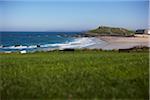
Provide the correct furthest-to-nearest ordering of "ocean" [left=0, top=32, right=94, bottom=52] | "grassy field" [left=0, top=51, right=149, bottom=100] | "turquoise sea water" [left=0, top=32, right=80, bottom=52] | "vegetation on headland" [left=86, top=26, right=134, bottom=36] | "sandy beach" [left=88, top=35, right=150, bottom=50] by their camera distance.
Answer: "vegetation on headland" [left=86, top=26, right=134, bottom=36]
"turquoise sea water" [left=0, top=32, right=80, bottom=52]
"ocean" [left=0, top=32, right=94, bottom=52]
"sandy beach" [left=88, top=35, right=150, bottom=50]
"grassy field" [left=0, top=51, right=149, bottom=100]

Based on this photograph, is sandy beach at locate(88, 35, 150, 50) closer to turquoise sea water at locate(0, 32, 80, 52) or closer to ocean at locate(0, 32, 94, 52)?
ocean at locate(0, 32, 94, 52)

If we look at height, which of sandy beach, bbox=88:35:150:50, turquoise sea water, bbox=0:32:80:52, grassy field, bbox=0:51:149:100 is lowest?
turquoise sea water, bbox=0:32:80:52

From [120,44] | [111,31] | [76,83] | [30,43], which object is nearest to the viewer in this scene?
[76,83]

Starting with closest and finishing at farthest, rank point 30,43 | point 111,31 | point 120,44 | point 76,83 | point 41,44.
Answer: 1. point 76,83
2. point 120,44
3. point 41,44
4. point 30,43
5. point 111,31

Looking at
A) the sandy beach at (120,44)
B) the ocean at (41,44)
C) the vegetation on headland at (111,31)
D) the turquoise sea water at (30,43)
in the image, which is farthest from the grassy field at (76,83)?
the vegetation on headland at (111,31)

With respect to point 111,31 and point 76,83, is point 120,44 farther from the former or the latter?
point 111,31

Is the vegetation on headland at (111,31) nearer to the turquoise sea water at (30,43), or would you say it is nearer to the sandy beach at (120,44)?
the turquoise sea water at (30,43)

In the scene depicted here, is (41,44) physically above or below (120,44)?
below

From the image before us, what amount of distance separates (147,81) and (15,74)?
5158mm

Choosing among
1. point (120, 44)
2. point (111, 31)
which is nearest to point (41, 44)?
point (120, 44)

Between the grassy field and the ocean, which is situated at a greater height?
the grassy field

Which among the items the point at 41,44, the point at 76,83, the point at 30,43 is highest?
the point at 76,83

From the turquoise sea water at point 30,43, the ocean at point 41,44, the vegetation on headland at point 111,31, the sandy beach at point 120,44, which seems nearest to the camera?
the sandy beach at point 120,44

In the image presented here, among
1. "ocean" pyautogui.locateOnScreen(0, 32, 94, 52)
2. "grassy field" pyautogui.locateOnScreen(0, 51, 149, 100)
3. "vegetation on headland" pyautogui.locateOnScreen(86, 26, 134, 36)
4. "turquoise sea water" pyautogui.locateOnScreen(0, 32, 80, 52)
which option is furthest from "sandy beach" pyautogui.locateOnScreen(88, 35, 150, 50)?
"vegetation on headland" pyautogui.locateOnScreen(86, 26, 134, 36)
